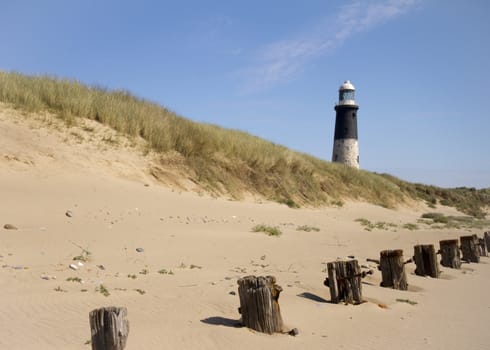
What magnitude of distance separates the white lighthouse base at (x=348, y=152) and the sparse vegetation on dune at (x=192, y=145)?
16904 mm

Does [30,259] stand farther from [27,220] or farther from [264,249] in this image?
[264,249]

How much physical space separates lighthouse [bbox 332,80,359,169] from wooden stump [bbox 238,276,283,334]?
34661 millimetres

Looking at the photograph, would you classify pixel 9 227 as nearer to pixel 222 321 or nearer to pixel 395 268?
pixel 222 321

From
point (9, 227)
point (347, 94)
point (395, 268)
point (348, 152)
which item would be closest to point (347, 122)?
point (348, 152)

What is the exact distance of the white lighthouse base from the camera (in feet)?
126

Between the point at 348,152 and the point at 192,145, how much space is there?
84.1 ft

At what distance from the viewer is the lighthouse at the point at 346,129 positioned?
3853cm

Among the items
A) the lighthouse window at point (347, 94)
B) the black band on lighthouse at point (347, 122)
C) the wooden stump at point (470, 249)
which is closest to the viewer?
the wooden stump at point (470, 249)

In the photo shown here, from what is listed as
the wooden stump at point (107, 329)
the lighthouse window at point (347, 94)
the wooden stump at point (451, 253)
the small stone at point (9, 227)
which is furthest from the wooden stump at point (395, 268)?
the lighthouse window at point (347, 94)

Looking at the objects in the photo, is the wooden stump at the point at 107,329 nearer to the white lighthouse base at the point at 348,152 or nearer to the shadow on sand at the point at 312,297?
the shadow on sand at the point at 312,297

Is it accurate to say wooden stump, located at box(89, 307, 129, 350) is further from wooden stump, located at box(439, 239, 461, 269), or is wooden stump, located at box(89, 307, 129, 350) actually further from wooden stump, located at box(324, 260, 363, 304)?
wooden stump, located at box(439, 239, 461, 269)

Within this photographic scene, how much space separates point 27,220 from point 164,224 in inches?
101

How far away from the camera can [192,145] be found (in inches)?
601

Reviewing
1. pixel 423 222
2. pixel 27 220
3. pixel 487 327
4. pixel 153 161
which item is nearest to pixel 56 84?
pixel 153 161
